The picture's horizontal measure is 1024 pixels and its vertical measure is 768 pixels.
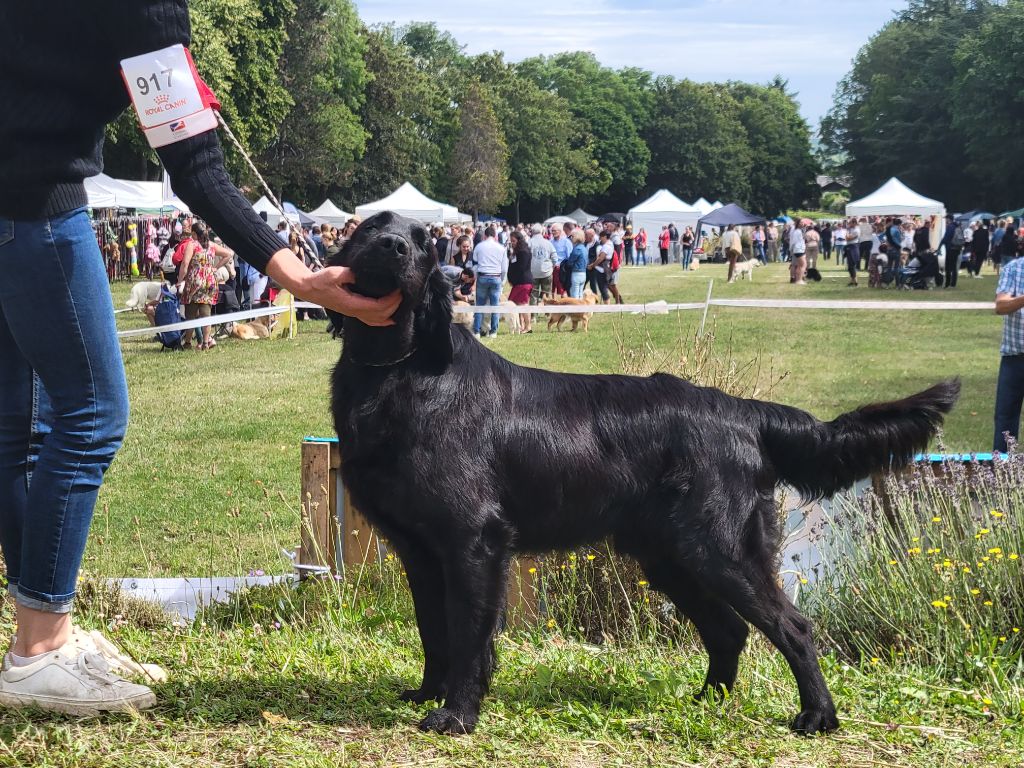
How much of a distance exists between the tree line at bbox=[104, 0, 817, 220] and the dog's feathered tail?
32.3m

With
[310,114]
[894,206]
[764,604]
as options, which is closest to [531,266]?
[764,604]

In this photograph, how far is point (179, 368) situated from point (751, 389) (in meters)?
10.5

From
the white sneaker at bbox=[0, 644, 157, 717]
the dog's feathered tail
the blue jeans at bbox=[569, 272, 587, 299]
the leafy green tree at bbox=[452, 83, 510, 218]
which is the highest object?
the leafy green tree at bbox=[452, 83, 510, 218]

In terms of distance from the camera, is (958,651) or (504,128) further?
(504,128)

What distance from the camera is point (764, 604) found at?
3.29 m

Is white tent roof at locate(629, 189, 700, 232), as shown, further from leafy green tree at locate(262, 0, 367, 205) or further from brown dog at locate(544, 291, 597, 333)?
brown dog at locate(544, 291, 597, 333)

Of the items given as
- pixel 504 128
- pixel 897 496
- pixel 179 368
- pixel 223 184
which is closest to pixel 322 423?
pixel 179 368

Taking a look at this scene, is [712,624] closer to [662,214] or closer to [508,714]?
[508,714]

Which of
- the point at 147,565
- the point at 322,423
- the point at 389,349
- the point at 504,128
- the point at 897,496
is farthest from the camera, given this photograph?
the point at 504,128

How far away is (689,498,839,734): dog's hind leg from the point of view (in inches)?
129

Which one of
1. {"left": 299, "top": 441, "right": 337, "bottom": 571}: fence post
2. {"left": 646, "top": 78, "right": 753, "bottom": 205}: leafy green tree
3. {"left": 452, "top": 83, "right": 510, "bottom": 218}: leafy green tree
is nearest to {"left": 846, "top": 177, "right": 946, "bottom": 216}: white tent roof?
{"left": 452, "top": 83, "right": 510, "bottom": 218}: leafy green tree

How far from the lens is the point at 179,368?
14406 mm

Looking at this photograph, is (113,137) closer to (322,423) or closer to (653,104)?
(322,423)

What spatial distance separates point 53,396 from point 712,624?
2.24 meters
